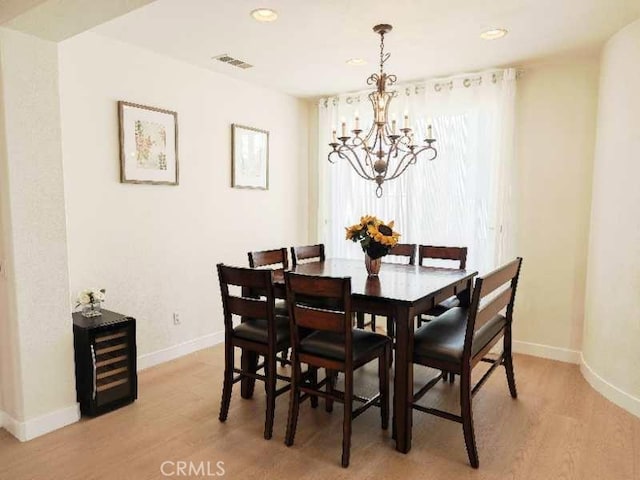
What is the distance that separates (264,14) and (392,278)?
1.89m

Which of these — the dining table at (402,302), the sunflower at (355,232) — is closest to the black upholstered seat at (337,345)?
the dining table at (402,302)

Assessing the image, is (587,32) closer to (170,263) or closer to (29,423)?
(170,263)

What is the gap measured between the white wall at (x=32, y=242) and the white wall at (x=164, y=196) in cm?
54

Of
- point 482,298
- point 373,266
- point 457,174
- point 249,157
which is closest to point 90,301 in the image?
point 373,266

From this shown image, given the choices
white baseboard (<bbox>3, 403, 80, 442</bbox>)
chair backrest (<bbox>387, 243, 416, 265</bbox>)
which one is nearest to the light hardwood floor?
white baseboard (<bbox>3, 403, 80, 442</bbox>)

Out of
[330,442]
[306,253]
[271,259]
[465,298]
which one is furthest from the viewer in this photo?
[306,253]

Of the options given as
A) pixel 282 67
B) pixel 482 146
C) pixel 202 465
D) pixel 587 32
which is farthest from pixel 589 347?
pixel 282 67

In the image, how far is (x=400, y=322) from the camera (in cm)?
237

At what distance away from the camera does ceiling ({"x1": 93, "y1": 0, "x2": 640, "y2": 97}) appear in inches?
106

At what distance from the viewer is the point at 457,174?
4.21 meters

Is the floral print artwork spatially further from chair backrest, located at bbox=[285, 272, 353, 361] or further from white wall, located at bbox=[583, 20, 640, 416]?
white wall, located at bbox=[583, 20, 640, 416]

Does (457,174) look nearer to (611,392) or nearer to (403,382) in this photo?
(611,392)

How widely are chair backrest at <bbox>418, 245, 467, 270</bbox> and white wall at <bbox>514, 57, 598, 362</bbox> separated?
29.9 inches

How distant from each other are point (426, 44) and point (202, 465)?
3.17 meters
